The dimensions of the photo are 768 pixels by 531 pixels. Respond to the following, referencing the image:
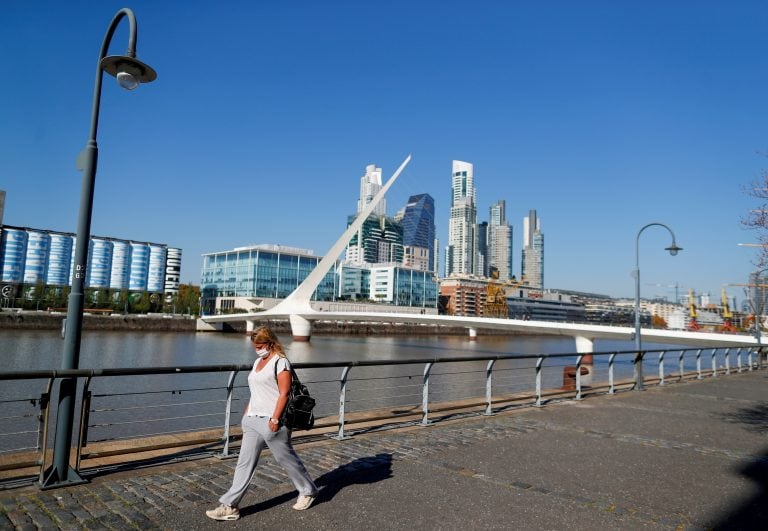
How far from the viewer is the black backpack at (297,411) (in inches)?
158

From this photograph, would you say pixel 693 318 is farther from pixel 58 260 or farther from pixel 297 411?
pixel 58 260

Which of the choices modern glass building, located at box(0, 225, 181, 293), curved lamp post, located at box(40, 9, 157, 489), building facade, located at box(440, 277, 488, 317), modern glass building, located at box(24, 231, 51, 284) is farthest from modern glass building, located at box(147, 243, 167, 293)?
curved lamp post, located at box(40, 9, 157, 489)

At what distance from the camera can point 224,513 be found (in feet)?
12.5

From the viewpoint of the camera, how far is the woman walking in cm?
402

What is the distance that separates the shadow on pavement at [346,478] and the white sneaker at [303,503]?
0.46 feet

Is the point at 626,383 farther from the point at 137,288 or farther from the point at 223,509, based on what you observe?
the point at 137,288

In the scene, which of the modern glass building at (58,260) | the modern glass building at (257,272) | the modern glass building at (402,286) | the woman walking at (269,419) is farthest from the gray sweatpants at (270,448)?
the modern glass building at (402,286)

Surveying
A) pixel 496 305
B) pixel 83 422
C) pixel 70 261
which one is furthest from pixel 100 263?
pixel 83 422

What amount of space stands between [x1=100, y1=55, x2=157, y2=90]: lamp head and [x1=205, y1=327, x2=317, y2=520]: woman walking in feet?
8.94

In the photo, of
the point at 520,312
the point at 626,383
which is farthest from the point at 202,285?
the point at 626,383

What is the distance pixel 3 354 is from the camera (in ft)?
97.9

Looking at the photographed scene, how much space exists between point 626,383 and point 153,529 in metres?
13.5

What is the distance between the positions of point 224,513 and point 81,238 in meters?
2.81

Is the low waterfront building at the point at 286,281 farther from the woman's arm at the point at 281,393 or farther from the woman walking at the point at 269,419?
the woman's arm at the point at 281,393
